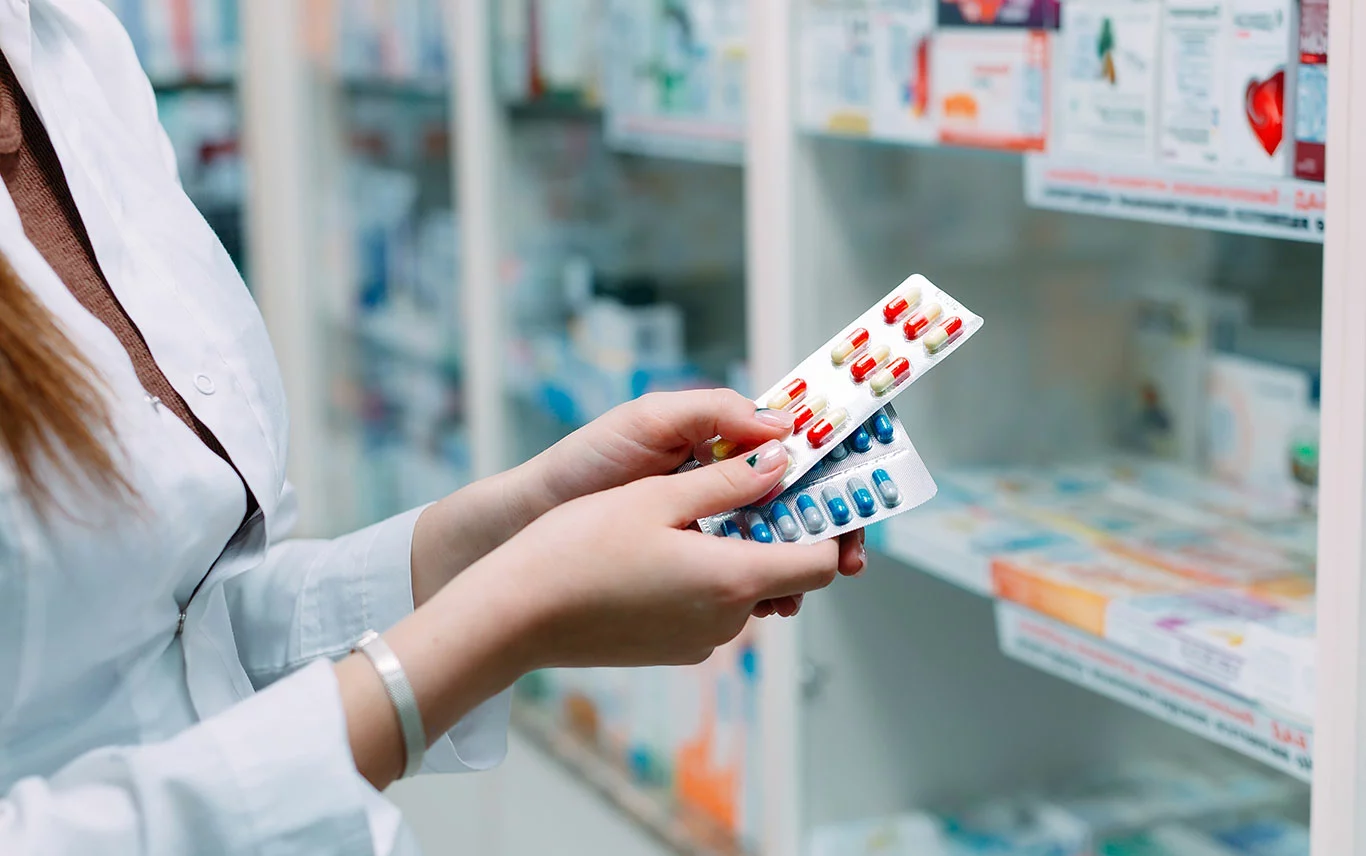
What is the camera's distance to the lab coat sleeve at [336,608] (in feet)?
3.42

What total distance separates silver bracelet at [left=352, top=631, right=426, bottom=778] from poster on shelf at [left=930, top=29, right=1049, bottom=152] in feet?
2.62

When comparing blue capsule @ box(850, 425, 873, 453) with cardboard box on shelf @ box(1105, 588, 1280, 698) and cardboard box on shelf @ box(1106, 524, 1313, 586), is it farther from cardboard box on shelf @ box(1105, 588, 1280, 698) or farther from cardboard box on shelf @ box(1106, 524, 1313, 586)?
cardboard box on shelf @ box(1106, 524, 1313, 586)

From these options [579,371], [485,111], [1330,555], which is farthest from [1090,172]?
[485,111]

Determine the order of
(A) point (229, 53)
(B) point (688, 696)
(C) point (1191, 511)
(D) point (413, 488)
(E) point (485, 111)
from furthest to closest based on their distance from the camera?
(A) point (229, 53), (D) point (413, 488), (E) point (485, 111), (B) point (688, 696), (C) point (1191, 511)

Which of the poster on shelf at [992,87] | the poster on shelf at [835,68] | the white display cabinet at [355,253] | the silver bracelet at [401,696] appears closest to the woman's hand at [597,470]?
the silver bracelet at [401,696]

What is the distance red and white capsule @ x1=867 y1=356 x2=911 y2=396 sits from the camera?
3.18ft

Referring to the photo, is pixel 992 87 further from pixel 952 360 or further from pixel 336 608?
pixel 336 608

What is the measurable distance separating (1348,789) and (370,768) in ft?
2.18

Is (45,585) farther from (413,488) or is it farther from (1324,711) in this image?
(413,488)

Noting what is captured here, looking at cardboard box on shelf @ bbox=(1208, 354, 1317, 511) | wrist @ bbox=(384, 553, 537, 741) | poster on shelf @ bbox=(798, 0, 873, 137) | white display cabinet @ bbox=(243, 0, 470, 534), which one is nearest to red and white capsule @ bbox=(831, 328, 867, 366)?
wrist @ bbox=(384, 553, 537, 741)

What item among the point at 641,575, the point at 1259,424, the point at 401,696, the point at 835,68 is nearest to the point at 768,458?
the point at 641,575

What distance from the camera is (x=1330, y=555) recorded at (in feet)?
3.25

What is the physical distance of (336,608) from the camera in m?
1.08

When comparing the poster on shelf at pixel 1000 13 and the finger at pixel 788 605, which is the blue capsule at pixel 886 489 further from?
the poster on shelf at pixel 1000 13
